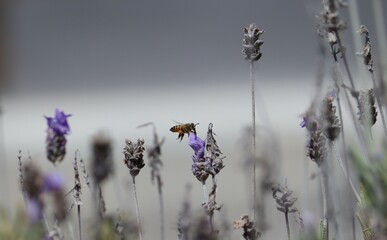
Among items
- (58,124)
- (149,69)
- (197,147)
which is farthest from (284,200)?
(149,69)

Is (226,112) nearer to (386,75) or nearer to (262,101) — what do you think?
(262,101)

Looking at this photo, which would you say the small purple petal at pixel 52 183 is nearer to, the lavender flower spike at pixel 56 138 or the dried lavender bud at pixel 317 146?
the lavender flower spike at pixel 56 138

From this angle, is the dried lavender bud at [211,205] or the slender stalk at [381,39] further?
the slender stalk at [381,39]

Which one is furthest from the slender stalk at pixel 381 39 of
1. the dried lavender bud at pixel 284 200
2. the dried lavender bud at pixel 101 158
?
the dried lavender bud at pixel 101 158

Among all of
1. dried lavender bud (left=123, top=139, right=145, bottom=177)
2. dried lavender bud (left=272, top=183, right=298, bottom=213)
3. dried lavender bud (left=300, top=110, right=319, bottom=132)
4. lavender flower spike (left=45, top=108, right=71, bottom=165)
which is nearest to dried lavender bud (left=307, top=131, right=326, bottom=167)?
dried lavender bud (left=300, top=110, right=319, bottom=132)

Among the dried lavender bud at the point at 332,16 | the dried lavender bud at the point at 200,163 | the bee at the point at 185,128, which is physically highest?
the dried lavender bud at the point at 332,16

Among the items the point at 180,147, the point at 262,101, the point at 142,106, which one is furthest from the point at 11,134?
the point at 262,101
